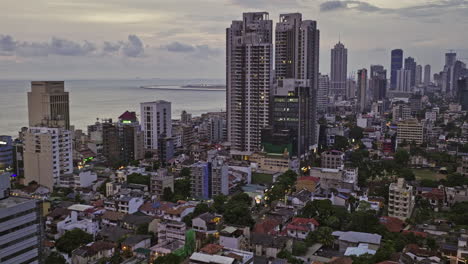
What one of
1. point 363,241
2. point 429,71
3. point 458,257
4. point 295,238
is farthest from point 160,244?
point 429,71

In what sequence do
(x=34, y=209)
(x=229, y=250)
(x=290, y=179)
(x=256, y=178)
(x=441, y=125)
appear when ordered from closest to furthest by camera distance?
1. (x=34, y=209)
2. (x=229, y=250)
3. (x=290, y=179)
4. (x=256, y=178)
5. (x=441, y=125)

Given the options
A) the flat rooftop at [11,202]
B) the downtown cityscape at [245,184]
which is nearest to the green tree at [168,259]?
the downtown cityscape at [245,184]

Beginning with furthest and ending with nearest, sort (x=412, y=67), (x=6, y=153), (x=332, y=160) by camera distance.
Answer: (x=412, y=67) < (x=332, y=160) < (x=6, y=153)

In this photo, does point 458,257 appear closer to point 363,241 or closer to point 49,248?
point 363,241

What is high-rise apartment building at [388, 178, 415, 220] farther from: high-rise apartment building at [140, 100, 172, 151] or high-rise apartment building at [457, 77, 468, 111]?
high-rise apartment building at [457, 77, 468, 111]

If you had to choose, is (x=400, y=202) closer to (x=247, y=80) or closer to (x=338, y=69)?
(x=247, y=80)

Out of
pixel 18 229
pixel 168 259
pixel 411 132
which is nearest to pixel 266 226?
pixel 168 259
